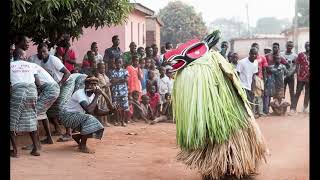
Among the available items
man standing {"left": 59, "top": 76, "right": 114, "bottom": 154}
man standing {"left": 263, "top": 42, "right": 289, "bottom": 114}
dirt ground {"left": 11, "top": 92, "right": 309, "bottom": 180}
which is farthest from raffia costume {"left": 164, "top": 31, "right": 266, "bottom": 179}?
man standing {"left": 263, "top": 42, "right": 289, "bottom": 114}

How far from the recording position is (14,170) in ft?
18.5

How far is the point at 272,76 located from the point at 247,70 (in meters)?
0.87

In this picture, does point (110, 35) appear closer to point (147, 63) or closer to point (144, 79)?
point (147, 63)

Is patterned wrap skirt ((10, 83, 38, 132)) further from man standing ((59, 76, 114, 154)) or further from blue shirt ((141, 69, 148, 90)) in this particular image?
blue shirt ((141, 69, 148, 90))

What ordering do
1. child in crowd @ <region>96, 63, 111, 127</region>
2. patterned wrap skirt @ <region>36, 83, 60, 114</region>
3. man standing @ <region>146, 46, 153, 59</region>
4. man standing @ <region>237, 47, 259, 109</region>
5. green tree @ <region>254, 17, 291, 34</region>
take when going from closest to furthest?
patterned wrap skirt @ <region>36, 83, 60, 114</region> → child in crowd @ <region>96, 63, 111, 127</region> → man standing @ <region>237, 47, 259, 109</region> → man standing @ <region>146, 46, 153, 59</region> → green tree @ <region>254, 17, 291, 34</region>

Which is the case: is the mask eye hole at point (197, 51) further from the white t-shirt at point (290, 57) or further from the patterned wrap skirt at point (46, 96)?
the white t-shirt at point (290, 57)

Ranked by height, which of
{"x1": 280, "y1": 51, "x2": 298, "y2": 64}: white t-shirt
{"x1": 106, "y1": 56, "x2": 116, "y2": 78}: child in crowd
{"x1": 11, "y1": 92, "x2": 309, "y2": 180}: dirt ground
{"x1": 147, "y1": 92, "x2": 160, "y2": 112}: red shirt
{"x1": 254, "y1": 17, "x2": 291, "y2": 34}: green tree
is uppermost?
{"x1": 254, "y1": 17, "x2": 291, "y2": 34}: green tree

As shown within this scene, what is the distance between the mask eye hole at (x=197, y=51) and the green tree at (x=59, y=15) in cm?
260

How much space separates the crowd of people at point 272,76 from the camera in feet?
34.2

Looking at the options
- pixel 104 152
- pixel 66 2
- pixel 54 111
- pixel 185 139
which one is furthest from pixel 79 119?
pixel 185 139

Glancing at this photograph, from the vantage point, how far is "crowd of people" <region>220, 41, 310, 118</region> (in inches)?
410

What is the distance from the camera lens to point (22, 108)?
641 cm

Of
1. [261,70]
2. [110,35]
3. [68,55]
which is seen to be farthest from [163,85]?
[110,35]

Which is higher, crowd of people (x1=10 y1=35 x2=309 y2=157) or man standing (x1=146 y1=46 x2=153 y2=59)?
man standing (x1=146 y1=46 x2=153 y2=59)
